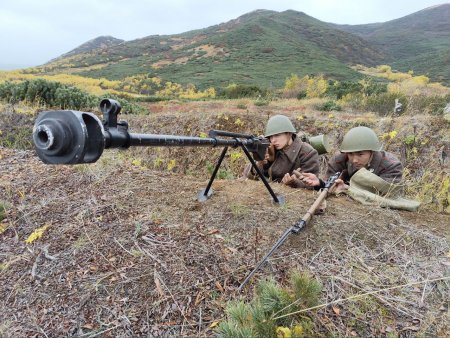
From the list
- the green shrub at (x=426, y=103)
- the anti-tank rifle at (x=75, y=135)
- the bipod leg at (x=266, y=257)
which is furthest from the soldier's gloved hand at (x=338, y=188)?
the green shrub at (x=426, y=103)

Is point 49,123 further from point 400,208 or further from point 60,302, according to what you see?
point 400,208

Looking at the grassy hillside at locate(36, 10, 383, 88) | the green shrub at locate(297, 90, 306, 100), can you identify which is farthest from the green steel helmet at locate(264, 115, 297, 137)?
the grassy hillside at locate(36, 10, 383, 88)

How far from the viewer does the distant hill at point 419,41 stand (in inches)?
1769

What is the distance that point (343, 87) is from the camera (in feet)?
57.4

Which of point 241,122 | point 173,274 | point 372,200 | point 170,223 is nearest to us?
point 173,274

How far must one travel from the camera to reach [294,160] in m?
4.40

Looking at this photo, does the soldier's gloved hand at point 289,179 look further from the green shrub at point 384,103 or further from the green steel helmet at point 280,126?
the green shrub at point 384,103

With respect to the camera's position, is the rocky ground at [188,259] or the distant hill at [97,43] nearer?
the rocky ground at [188,259]

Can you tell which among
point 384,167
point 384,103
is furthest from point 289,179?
point 384,103

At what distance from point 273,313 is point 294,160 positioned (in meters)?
2.84

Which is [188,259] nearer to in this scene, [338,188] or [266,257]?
[266,257]

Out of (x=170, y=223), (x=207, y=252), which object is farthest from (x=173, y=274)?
Answer: (x=170, y=223)

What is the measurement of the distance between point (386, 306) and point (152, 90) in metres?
33.9

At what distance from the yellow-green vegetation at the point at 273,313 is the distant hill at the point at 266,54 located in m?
34.4
